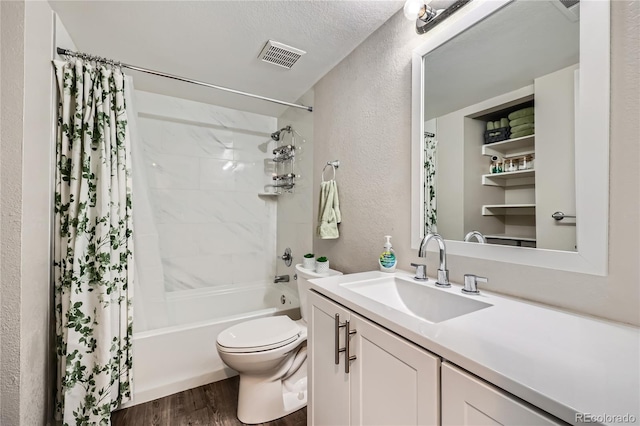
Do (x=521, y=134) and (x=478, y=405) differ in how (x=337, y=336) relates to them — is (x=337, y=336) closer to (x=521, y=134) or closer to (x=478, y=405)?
(x=478, y=405)

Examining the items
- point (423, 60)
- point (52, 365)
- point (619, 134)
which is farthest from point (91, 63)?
point (619, 134)

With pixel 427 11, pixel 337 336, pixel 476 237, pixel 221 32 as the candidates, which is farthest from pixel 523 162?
pixel 221 32

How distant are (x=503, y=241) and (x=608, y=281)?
0.28 metres

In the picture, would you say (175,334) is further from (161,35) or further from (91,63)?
(161,35)

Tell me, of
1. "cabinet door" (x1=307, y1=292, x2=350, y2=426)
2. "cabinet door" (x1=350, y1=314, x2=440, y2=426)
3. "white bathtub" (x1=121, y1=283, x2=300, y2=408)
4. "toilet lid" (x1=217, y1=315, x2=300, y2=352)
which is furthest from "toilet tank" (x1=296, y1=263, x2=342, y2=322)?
"cabinet door" (x1=350, y1=314, x2=440, y2=426)

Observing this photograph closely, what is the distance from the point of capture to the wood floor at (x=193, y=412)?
1.47 meters

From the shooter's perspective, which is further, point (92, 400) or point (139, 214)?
point (139, 214)

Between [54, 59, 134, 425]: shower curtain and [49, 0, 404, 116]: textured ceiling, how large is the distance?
0.24 metres

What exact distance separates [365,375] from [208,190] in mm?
2280

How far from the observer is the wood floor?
1472 mm

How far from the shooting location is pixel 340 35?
5.10 feet

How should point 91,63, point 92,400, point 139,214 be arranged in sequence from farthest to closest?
point 139,214
point 91,63
point 92,400

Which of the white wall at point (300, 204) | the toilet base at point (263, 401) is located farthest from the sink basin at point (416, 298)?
the white wall at point (300, 204)

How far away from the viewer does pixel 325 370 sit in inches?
40.1
